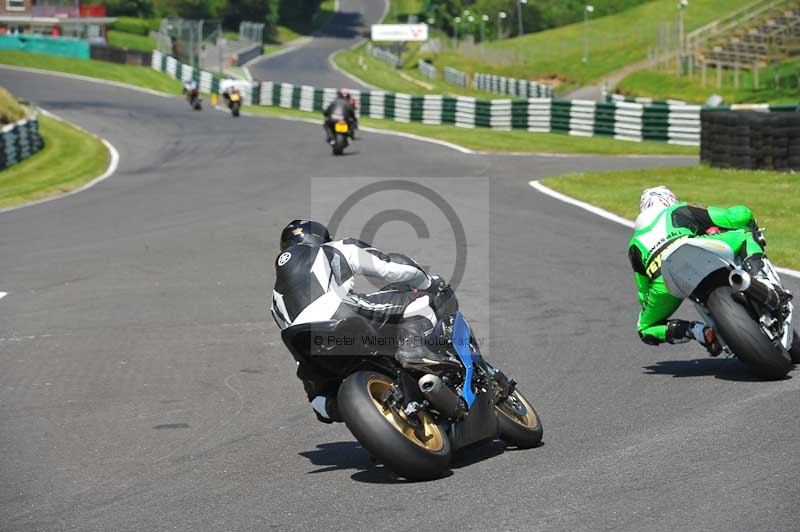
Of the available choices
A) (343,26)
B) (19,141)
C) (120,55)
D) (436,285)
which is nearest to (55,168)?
(19,141)

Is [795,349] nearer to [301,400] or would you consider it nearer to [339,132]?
[301,400]

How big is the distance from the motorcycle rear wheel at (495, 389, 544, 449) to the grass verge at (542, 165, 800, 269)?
25.6 ft

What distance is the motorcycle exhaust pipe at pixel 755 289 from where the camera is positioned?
7.72 metres

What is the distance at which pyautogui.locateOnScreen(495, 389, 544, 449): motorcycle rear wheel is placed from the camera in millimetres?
6539

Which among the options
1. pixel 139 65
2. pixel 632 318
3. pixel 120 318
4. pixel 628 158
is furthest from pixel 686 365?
pixel 139 65

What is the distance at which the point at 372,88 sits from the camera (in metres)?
72.8

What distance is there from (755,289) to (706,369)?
90 cm

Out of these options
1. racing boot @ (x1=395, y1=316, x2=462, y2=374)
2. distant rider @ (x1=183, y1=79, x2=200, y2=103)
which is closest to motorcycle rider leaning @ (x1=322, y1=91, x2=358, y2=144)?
distant rider @ (x1=183, y1=79, x2=200, y2=103)

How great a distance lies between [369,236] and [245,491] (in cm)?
1055

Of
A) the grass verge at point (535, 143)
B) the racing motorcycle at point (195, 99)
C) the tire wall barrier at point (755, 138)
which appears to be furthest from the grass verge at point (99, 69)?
the tire wall barrier at point (755, 138)

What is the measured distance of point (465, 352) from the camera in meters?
6.38

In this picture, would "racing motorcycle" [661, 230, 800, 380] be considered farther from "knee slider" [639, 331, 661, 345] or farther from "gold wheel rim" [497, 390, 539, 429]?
"gold wheel rim" [497, 390, 539, 429]

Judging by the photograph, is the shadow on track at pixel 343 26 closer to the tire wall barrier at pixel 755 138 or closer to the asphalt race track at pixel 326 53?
the asphalt race track at pixel 326 53

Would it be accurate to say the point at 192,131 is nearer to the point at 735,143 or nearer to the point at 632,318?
the point at 735,143
